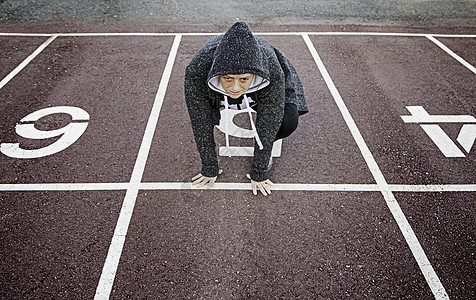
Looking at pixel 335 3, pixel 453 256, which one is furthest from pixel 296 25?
pixel 453 256

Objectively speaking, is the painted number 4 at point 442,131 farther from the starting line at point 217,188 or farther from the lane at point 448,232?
the lane at point 448,232

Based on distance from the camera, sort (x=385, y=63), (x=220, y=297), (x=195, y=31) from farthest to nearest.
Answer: (x=195, y=31) < (x=385, y=63) < (x=220, y=297)

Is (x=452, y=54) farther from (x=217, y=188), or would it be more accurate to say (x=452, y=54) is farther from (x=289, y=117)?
(x=217, y=188)

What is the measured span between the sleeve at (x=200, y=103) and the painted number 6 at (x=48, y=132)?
218 cm

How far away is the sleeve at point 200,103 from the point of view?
2.71 metres

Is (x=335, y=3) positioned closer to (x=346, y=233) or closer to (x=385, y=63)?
(x=385, y=63)

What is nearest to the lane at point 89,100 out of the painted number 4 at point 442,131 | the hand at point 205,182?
the hand at point 205,182

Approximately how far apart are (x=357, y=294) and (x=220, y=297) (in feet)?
3.97

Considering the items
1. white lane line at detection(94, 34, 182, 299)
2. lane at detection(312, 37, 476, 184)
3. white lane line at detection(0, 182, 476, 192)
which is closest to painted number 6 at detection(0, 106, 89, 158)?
white lane line at detection(0, 182, 476, 192)

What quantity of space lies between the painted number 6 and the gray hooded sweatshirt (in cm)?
212

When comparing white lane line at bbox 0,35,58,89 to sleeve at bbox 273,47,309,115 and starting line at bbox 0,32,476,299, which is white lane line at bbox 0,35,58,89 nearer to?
starting line at bbox 0,32,476,299

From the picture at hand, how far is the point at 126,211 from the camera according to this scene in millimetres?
3537

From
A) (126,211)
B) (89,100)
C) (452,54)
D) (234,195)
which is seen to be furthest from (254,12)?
(126,211)

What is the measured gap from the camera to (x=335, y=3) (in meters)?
8.98
